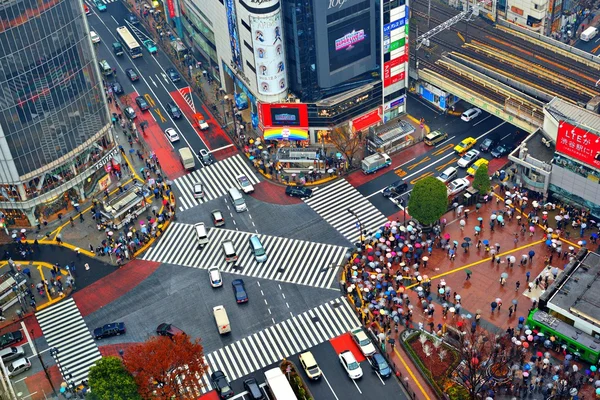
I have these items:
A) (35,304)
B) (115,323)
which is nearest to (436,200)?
(115,323)

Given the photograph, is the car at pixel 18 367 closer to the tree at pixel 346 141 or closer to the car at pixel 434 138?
the tree at pixel 346 141

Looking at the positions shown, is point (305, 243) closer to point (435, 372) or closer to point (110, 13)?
point (435, 372)

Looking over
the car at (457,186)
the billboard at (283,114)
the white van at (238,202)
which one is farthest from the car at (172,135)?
the car at (457,186)

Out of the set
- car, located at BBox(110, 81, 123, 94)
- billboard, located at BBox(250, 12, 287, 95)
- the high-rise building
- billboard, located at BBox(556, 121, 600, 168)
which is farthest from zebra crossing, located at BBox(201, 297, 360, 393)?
car, located at BBox(110, 81, 123, 94)

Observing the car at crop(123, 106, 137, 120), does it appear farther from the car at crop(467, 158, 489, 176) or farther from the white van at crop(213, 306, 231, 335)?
the car at crop(467, 158, 489, 176)

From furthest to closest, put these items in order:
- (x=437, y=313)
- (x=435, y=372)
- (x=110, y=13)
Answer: (x=110, y=13)
(x=437, y=313)
(x=435, y=372)

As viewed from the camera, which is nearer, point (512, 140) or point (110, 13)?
point (512, 140)
